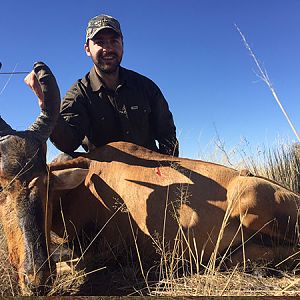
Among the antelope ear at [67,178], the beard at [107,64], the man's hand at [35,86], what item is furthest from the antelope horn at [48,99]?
the beard at [107,64]

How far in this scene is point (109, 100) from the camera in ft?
21.2

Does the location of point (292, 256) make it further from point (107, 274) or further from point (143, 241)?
point (107, 274)

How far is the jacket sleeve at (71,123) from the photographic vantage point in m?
5.59

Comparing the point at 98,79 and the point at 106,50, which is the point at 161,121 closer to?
the point at 98,79

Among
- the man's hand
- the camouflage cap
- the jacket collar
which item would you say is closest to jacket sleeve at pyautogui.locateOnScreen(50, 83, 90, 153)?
the jacket collar

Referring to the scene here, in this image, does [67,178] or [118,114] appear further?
[118,114]

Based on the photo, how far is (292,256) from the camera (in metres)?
4.21

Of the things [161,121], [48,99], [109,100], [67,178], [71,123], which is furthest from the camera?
Answer: [161,121]

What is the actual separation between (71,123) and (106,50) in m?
1.32

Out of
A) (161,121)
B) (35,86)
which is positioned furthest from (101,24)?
(35,86)

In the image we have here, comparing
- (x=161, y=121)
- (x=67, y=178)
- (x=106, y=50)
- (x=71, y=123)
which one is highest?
(x=106, y=50)

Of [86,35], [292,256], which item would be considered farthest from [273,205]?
Answer: [86,35]

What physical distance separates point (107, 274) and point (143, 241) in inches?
19.2

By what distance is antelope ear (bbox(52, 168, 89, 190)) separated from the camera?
411 cm
